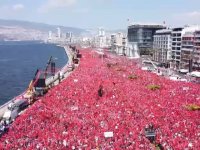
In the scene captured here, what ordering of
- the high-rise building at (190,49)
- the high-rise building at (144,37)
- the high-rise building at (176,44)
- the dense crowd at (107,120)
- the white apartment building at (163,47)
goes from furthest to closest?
the high-rise building at (144,37) → the white apartment building at (163,47) → the high-rise building at (176,44) → the high-rise building at (190,49) → the dense crowd at (107,120)

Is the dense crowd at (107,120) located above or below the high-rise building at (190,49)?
below

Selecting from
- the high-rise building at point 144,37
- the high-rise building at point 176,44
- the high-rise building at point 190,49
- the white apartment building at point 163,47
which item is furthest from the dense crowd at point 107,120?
the high-rise building at point 144,37

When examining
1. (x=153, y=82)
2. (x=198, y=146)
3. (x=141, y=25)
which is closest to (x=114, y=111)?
(x=198, y=146)

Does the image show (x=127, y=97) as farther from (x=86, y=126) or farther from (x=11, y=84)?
(x=11, y=84)

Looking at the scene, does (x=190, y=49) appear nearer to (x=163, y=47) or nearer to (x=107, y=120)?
(x=163, y=47)

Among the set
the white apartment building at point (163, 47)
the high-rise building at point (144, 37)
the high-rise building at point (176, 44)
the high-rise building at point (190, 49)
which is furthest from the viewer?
the high-rise building at point (144, 37)

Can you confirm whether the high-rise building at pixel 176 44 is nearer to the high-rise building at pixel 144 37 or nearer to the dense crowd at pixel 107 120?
the high-rise building at pixel 144 37

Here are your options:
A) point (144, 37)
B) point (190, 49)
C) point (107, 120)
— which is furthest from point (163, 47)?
point (107, 120)

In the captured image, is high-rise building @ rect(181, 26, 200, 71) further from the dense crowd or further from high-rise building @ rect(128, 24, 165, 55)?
high-rise building @ rect(128, 24, 165, 55)
